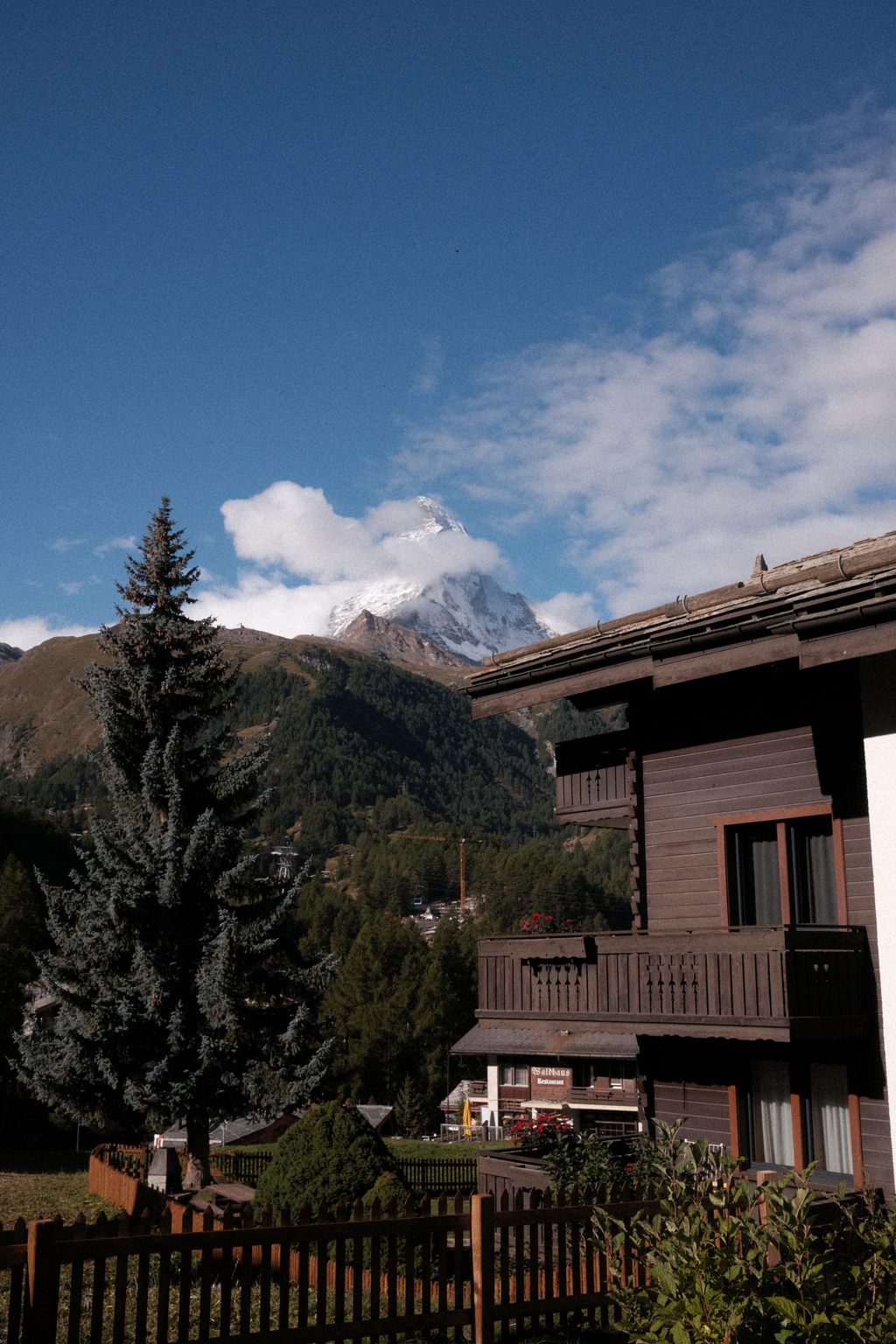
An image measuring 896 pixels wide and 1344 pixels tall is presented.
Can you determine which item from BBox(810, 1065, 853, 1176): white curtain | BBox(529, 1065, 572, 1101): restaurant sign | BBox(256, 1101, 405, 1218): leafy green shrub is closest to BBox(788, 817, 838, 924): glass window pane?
BBox(810, 1065, 853, 1176): white curtain

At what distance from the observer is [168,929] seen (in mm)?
26750

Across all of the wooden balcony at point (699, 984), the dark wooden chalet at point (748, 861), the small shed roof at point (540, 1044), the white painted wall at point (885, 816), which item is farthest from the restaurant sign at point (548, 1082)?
the white painted wall at point (885, 816)

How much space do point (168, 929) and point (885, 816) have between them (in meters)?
18.8

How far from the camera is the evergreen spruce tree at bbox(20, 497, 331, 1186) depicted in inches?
1009

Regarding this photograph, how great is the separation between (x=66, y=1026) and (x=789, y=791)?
18.7 m

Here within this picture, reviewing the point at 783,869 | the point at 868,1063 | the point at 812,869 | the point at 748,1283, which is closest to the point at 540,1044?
the point at 783,869

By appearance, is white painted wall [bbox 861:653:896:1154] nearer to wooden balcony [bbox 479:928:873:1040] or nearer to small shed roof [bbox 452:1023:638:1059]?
wooden balcony [bbox 479:928:873:1040]

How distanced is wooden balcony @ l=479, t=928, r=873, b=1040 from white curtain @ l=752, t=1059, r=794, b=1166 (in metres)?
1.55

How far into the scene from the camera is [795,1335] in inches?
235

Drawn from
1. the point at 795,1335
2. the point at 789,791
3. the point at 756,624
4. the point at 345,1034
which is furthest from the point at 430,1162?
the point at 345,1034

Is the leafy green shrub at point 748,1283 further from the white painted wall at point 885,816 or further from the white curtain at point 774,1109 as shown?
the white curtain at point 774,1109

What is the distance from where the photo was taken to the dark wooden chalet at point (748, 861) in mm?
12906

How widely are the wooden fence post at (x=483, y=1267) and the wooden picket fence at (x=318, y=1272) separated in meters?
0.01

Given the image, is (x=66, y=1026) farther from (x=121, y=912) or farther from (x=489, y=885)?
(x=489, y=885)
